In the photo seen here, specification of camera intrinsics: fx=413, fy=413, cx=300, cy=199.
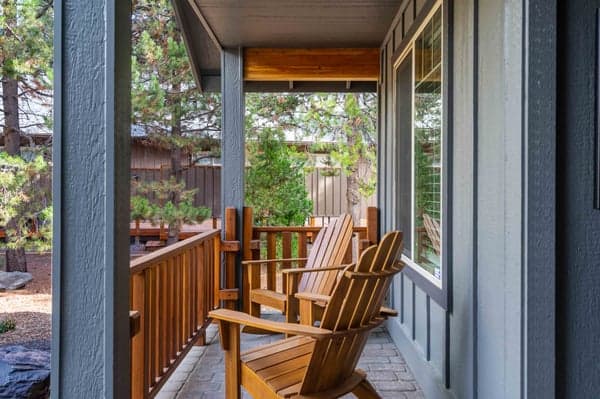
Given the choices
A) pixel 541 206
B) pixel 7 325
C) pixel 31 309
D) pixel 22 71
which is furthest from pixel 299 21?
pixel 31 309

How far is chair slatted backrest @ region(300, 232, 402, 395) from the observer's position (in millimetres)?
1743

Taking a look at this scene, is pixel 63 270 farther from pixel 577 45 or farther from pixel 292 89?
pixel 292 89

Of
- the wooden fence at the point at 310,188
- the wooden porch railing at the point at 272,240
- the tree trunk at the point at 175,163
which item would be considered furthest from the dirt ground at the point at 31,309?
the wooden porch railing at the point at 272,240

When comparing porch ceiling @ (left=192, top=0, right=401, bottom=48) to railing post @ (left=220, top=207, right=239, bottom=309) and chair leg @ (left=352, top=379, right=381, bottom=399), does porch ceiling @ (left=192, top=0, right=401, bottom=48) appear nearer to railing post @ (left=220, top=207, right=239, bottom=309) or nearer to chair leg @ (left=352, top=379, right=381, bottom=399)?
railing post @ (left=220, top=207, right=239, bottom=309)

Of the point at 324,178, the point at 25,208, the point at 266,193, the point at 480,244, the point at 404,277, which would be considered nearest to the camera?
the point at 480,244

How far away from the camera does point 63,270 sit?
131cm

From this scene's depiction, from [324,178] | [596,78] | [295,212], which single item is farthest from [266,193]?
[596,78]

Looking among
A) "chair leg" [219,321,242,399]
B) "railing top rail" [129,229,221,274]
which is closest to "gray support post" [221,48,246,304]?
"railing top rail" [129,229,221,274]

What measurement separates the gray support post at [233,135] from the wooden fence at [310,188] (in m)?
3.93

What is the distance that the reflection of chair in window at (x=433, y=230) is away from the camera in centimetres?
242

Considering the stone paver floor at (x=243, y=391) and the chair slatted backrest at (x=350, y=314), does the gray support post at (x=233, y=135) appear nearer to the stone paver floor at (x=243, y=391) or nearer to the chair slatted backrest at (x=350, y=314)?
the stone paver floor at (x=243, y=391)

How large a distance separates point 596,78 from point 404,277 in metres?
2.21

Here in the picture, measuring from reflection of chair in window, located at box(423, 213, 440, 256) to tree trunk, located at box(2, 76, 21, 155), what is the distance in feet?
18.1

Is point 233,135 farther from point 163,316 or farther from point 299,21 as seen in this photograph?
point 163,316
